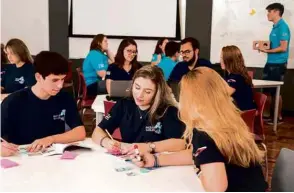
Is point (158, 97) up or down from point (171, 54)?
down

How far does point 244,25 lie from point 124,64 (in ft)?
9.47

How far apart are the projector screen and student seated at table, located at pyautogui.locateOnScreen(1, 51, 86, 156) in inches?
188

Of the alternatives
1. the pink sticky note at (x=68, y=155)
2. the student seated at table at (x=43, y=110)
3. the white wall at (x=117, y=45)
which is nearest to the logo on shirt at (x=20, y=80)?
the student seated at table at (x=43, y=110)

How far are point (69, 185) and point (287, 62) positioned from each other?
5.46 m

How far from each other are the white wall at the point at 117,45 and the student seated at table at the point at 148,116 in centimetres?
464

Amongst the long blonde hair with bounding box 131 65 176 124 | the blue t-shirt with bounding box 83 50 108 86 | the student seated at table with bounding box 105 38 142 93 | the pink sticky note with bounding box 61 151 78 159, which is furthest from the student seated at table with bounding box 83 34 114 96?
Answer: the pink sticky note with bounding box 61 151 78 159

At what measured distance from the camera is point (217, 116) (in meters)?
1.60

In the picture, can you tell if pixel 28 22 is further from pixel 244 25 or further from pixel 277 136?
pixel 277 136

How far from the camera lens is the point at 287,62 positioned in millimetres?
6301

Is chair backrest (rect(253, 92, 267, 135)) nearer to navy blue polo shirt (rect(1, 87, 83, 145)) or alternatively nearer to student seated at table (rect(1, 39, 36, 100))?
navy blue polo shirt (rect(1, 87, 83, 145))

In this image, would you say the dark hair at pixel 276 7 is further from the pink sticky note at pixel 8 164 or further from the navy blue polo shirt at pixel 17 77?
the pink sticky note at pixel 8 164

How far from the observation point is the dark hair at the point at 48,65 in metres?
2.27

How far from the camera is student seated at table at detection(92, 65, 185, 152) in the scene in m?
2.35

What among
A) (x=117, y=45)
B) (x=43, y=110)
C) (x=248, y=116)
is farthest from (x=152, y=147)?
(x=117, y=45)
